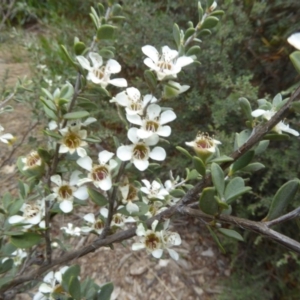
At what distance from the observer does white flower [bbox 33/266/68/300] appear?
0.86 meters

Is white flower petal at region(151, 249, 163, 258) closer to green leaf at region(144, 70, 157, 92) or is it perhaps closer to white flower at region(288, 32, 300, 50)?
green leaf at region(144, 70, 157, 92)

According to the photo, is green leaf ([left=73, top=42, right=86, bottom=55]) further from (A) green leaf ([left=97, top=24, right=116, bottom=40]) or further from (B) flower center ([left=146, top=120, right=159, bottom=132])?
(B) flower center ([left=146, top=120, right=159, bottom=132])

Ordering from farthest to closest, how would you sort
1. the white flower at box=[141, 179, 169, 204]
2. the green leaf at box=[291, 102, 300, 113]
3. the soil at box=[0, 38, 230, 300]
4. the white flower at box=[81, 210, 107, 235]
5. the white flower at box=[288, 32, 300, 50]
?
1. the soil at box=[0, 38, 230, 300]
2. the white flower at box=[81, 210, 107, 235]
3. the white flower at box=[141, 179, 169, 204]
4. the green leaf at box=[291, 102, 300, 113]
5. the white flower at box=[288, 32, 300, 50]

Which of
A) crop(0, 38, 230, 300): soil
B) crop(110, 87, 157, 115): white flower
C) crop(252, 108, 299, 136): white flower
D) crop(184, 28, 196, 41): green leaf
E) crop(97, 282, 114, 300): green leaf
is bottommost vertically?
crop(0, 38, 230, 300): soil

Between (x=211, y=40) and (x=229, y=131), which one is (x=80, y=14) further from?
(x=229, y=131)

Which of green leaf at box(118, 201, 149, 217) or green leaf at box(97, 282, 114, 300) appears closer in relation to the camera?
green leaf at box(118, 201, 149, 217)

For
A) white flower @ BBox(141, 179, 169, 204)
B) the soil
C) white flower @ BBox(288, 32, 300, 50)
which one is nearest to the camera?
white flower @ BBox(288, 32, 300, 50)

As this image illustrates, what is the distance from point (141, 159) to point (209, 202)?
14 cm

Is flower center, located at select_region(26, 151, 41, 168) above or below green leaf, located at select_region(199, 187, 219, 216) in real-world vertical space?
below

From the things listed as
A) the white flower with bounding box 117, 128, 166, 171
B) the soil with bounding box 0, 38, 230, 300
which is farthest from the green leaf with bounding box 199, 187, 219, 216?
the soil with bounding box 0, 38, 230, 300

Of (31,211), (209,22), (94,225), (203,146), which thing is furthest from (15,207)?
(209,22)

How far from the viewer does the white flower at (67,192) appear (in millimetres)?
745

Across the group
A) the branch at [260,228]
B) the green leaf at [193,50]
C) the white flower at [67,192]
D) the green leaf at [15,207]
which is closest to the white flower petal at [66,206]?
the white flower at [67,192]

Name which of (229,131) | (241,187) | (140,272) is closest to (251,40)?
(229,131)
